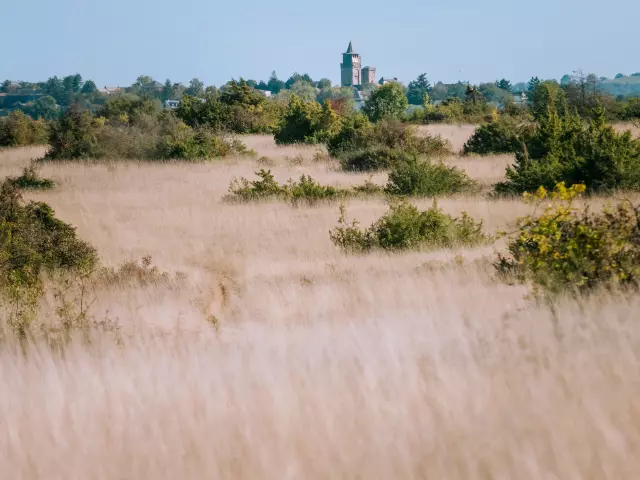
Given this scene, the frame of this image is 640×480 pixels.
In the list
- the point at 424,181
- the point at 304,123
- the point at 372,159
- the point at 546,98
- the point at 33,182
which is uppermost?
the point at 546,98

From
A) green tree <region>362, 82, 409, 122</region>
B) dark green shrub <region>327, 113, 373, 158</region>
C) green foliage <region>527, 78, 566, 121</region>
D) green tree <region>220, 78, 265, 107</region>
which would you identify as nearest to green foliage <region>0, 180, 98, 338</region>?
dark green shrub <region>327, 113, 373, 158</region>

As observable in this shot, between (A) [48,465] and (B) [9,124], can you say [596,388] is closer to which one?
(A) [48,465]

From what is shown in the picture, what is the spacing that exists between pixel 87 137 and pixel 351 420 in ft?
103

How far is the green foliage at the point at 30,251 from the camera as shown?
8961mm

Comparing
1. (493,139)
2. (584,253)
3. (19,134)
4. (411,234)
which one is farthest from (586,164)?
(19,134)

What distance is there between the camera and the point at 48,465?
376cm

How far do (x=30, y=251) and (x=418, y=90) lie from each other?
155 m

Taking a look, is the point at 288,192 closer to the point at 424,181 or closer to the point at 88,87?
the point at 424,181

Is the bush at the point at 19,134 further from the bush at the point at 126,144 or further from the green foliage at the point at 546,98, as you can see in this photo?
the green foliage at the point at 546,98

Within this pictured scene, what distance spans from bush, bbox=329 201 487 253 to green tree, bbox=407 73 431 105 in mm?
123030

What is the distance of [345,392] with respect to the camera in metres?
4.20

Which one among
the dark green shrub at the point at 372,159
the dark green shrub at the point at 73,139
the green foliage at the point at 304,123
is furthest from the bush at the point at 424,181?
the dark green shrub at the point at 73,139

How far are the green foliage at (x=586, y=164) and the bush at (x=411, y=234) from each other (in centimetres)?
594

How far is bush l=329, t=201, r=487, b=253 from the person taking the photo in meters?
12.3
